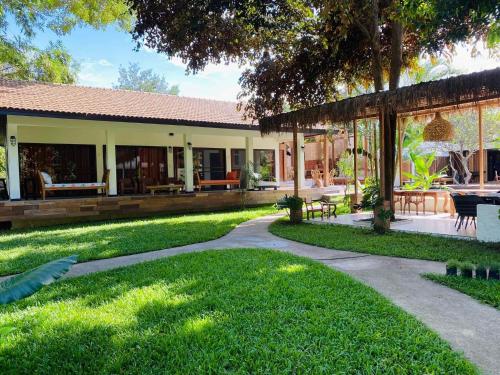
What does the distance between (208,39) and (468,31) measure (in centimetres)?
625

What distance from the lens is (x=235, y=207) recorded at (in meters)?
17.6

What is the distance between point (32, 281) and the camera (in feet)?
8.38

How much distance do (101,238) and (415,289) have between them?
24.8ft

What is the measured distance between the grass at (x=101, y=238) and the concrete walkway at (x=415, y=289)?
57 centimetres

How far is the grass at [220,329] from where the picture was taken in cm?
330

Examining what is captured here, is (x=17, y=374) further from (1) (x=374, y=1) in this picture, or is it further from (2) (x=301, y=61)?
(2) (x=301, y=61)

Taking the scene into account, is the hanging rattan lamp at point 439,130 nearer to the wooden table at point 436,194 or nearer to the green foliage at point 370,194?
the green foliage at point 370,194

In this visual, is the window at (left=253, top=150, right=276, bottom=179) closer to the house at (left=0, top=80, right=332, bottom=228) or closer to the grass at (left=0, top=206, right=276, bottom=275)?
the house at (left=0, top=80, right=332, bottom=228)

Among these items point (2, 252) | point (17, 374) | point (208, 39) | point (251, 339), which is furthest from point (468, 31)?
point (2, 252)

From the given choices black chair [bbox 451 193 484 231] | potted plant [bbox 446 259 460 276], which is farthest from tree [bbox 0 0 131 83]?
potted plant [bbox 446 259 460 276]

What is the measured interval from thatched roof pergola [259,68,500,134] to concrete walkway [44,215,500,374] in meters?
3.57

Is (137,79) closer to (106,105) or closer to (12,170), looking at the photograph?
(106,105)

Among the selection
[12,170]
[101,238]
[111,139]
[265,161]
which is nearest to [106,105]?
[111,139]

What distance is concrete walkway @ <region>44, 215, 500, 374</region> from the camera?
3.63 metres
